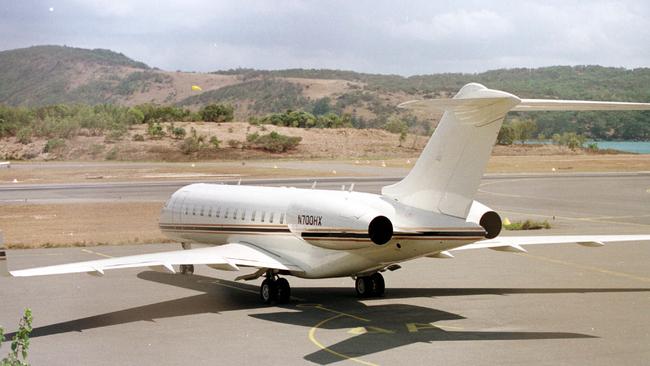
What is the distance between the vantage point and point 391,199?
23141mm

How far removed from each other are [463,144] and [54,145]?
291ft

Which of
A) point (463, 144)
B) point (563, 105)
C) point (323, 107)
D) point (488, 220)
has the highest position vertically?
point (323, 107)

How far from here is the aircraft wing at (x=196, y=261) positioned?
69.9 ft

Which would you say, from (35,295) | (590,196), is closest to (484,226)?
(35,295)

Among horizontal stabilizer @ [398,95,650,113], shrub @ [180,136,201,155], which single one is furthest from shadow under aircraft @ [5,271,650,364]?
shrub @ [180,136,201,155]

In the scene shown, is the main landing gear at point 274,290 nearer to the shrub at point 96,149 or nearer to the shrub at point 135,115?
the shrub at point 96,149

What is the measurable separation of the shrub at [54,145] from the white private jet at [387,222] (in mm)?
80472

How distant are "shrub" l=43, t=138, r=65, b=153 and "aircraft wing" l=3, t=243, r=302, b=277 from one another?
8045 centimetres

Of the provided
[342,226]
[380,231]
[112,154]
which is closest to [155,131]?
[112,154]

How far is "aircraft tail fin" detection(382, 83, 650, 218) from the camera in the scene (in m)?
20.5

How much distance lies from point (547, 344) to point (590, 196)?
153 ft

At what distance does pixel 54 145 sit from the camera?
336 feet

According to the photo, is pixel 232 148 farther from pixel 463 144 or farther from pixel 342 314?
pixel 463 144

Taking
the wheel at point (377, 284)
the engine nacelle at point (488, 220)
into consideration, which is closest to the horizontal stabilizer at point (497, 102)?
the engine nacelle at point (488, 220)
